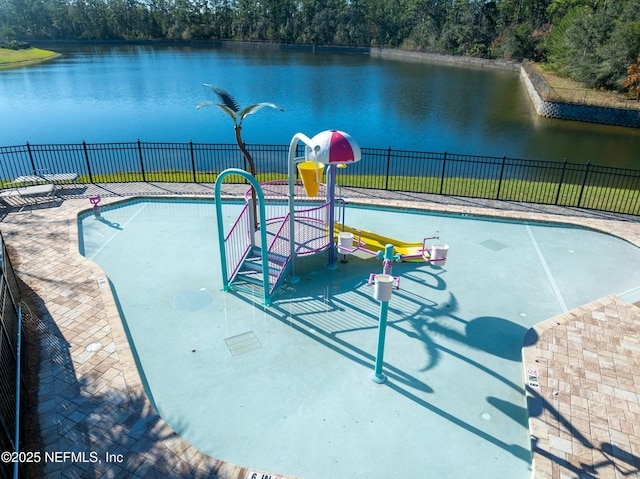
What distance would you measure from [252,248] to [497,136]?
76.8 ft

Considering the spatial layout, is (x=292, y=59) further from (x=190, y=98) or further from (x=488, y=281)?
(x=488, y=281)

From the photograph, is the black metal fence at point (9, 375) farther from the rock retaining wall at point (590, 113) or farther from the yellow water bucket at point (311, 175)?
the rock retaining wall at point (590, 113)

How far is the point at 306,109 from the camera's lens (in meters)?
34.2

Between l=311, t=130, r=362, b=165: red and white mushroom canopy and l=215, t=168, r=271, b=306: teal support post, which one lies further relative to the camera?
l=311, t=130, r=362, b=165: red and white mushroom canopy

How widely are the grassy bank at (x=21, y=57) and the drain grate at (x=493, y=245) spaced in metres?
71.0

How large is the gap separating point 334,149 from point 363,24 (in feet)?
295

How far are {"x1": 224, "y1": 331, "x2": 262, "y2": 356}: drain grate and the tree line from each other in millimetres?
42813

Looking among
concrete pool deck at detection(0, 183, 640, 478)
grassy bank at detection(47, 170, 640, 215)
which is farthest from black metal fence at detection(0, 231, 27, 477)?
grassy bank at detection(47, 170, 640, 215)

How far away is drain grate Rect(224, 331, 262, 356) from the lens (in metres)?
7.27

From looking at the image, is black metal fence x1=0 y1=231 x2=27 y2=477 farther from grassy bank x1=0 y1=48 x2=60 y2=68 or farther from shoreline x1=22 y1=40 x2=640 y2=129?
grassy bank x1=0 y1=48 x2=60 y2=68

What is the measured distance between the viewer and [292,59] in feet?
231

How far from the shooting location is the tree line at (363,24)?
4466 centimetres

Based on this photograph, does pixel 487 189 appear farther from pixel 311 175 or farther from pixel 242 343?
pixel 242 343

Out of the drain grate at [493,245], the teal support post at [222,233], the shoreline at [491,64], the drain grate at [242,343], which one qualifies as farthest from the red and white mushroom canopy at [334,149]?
the shoreline at [491,64]
